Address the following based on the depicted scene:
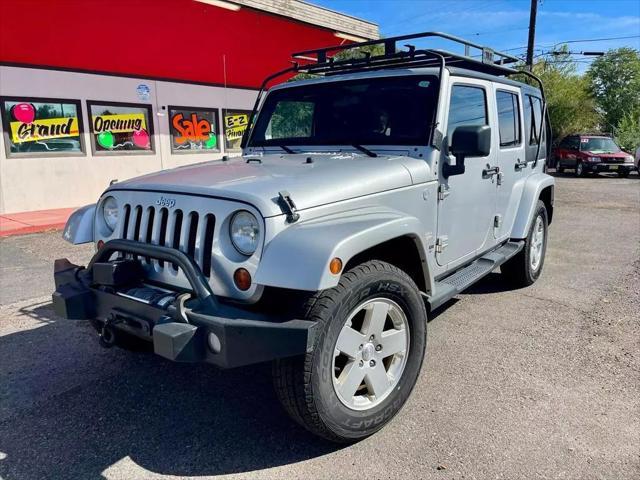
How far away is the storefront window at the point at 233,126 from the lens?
13703 mm

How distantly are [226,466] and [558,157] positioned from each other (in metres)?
22.9

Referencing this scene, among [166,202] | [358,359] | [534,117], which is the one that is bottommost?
[358,359]

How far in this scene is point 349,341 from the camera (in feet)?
8.56

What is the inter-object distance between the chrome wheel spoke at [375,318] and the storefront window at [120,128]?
10.1m

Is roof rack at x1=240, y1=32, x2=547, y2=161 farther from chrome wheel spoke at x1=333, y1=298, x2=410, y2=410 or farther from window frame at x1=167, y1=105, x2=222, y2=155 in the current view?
window frame at x1=167, y1=105, x2=222, y2=155

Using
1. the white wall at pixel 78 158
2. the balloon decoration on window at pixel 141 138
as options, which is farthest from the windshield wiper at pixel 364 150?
the balloon decoration on window at pixel 141 138

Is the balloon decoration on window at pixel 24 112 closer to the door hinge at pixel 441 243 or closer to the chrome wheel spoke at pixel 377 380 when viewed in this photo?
the door hinge at pixel 441 243

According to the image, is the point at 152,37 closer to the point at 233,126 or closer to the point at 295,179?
the point at 233,126

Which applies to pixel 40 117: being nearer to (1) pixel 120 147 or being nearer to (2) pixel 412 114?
(1) pixel 120 147

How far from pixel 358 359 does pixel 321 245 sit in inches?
28.9

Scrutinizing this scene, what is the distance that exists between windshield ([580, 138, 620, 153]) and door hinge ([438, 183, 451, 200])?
19.9 meters

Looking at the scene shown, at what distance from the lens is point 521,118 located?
5.12 metres

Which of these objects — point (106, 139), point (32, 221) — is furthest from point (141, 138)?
point (32, 221)

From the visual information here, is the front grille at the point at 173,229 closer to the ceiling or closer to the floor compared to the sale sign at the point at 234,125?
closer to the floor
